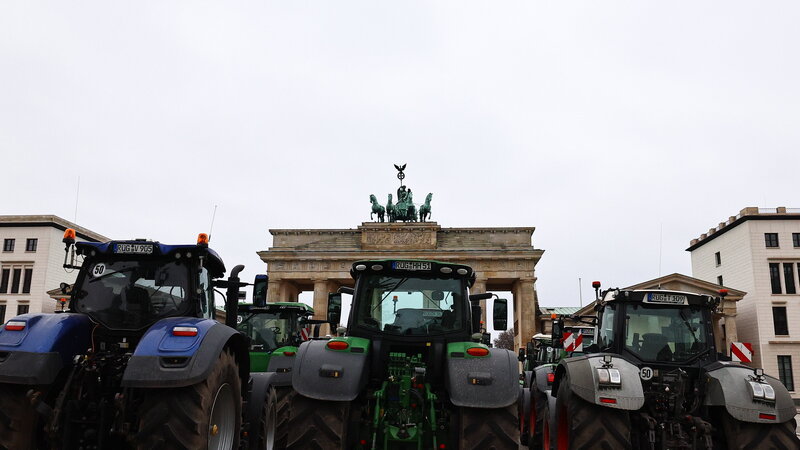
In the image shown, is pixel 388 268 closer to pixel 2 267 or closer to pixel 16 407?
pixel 16 407

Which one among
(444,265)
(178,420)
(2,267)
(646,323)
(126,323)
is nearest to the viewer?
(178,420)

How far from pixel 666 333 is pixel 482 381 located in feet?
9.32

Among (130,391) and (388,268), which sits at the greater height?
(388,268)

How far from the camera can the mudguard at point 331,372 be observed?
19.4ft

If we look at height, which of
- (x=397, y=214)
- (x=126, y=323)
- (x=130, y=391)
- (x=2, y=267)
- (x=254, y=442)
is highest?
(x=397, y=214)

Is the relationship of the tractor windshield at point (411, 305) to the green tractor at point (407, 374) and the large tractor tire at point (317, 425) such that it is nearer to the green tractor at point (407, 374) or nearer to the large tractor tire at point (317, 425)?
the green tractor at point (407, 374)

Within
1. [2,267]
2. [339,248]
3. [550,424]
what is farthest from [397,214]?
[550,424]

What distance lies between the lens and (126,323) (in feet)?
18.8

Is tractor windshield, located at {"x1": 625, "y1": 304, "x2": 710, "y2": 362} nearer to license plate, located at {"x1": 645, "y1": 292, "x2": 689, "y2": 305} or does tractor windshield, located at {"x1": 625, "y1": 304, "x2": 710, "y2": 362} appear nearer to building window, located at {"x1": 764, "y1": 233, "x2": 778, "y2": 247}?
license plate, located at {"x1": 645, "y1": 292, "x2": 689, "y2": 305}

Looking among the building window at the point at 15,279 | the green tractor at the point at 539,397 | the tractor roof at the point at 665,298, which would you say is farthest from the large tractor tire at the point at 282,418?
the building window at the point at 15,279

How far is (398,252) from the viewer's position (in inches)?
2009

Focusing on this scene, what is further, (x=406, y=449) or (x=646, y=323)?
(x=646, y=323)

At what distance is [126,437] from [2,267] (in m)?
56.3

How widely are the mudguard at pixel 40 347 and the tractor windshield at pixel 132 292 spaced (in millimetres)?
377
